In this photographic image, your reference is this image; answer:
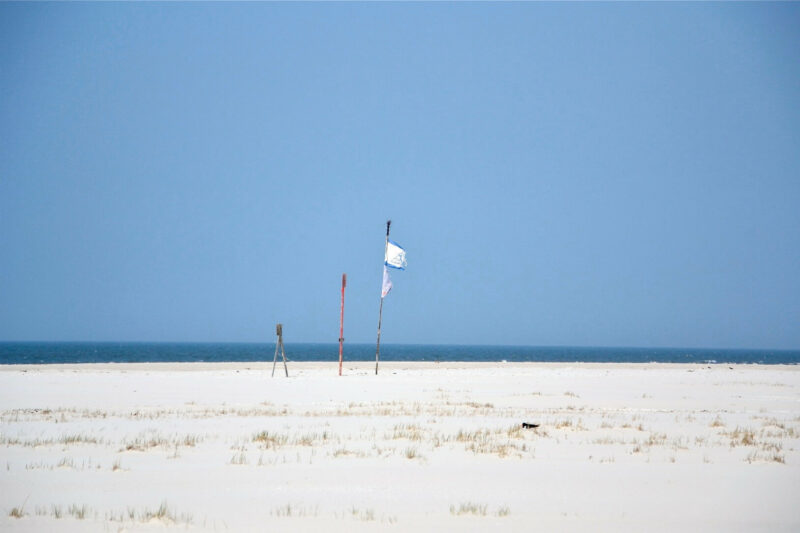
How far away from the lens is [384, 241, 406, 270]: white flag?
32.8 metres

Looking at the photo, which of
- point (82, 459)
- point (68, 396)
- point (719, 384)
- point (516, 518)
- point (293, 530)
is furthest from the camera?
point (719, 384)

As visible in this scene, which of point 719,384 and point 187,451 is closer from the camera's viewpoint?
point 187,451

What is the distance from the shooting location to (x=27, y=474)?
31.7ft

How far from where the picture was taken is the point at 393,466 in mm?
10586

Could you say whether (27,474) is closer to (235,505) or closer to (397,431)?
(235,505)

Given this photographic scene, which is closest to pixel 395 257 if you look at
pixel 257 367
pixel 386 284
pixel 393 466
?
pixel 386 284

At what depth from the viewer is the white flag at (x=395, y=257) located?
108 ft

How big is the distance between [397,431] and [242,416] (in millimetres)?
4430

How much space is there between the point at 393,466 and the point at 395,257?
22.7m

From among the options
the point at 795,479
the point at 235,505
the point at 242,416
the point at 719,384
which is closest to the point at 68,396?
the point at 242,416

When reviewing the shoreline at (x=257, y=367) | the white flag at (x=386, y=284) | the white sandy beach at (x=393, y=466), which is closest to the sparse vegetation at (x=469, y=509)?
the white sandy beach at (x=393, y=466)

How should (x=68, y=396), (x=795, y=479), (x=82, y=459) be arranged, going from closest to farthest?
(x=795, y=479) < (x=82, y=459) < (x=68, y=396)

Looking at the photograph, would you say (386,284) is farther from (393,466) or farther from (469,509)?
(469,509)

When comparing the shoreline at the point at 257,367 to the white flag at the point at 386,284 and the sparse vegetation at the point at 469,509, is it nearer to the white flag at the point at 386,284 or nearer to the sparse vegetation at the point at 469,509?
the white flag at the point at 386,284
